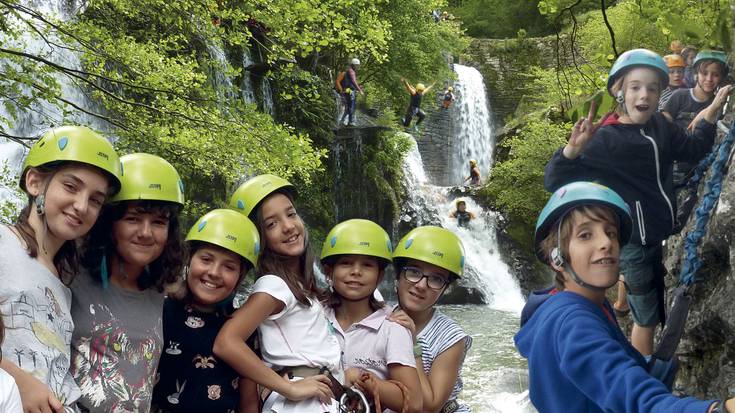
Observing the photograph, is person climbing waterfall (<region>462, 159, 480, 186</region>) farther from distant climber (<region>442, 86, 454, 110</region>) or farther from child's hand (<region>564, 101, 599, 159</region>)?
child's hand (<region>564, 101, 599, 159</region>)

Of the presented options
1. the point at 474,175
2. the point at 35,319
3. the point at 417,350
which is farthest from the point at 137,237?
the point at 474,175

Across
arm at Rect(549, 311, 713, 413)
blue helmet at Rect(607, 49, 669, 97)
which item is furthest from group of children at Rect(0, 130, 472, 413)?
arm at Rect(549, 311, 713, 413)

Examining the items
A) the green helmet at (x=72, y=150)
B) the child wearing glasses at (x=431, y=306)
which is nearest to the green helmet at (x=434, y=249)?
the child wearing glasses at (x=431, y=306)

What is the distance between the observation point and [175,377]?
2.63 metres

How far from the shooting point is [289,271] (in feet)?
9.57

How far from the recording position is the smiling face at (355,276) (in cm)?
296

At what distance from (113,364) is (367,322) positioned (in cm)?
104

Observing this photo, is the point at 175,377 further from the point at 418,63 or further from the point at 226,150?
the point at 418,63

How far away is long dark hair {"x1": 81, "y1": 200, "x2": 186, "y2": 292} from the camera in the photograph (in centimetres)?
254

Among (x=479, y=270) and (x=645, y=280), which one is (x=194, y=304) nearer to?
(x=645, y=280)

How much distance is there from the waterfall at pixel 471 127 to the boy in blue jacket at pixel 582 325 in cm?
2175

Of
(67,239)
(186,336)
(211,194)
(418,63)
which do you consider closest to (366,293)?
(186,336)

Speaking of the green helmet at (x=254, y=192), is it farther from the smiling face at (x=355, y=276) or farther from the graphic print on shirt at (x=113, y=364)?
the graphic print on shirt at (x=113, y=364)

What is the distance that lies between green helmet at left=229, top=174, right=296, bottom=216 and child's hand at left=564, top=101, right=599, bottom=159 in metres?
1.26
